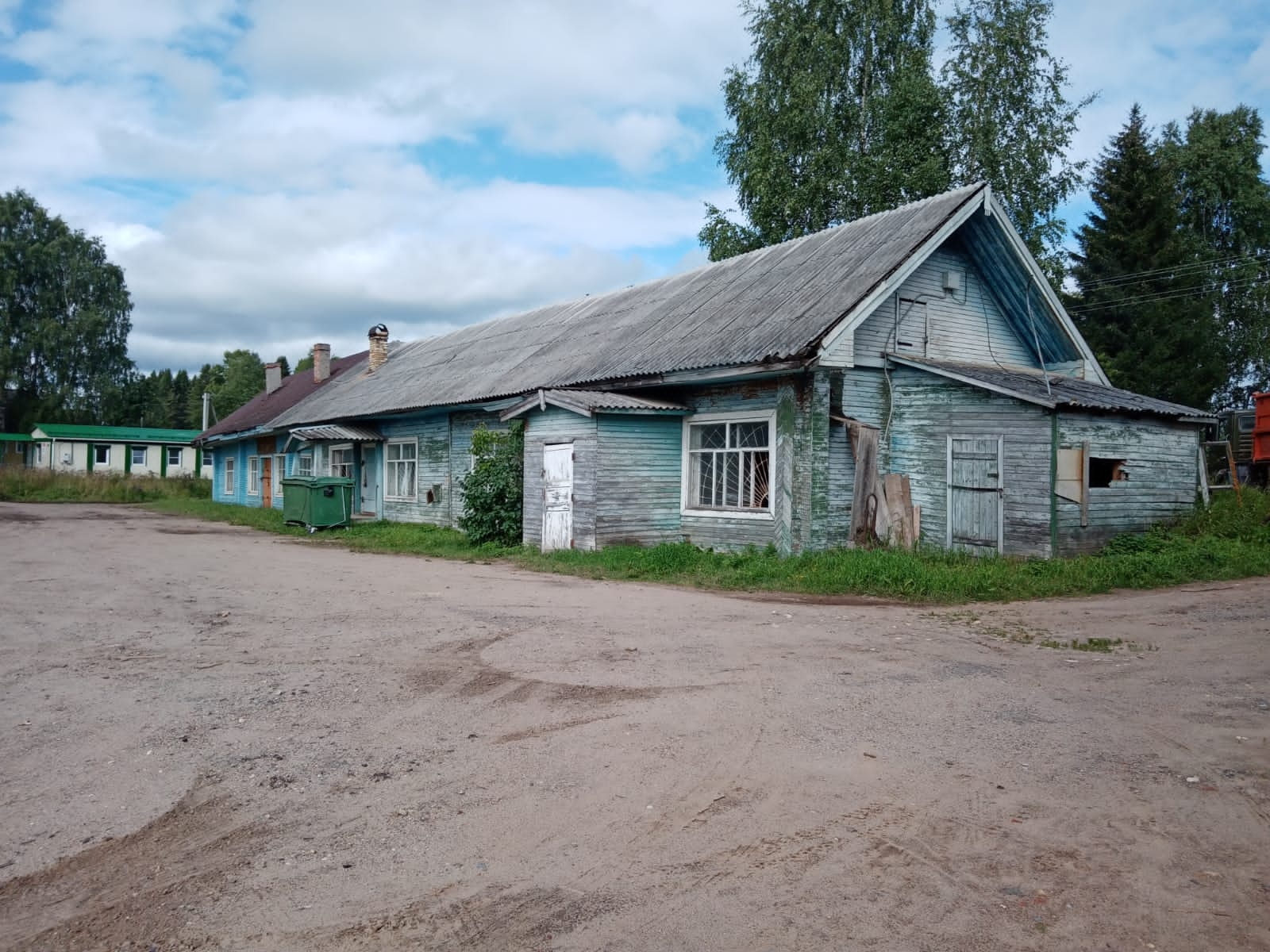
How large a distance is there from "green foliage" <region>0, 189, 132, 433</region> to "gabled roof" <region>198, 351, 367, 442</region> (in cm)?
2242

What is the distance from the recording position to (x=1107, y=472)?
1343 cm

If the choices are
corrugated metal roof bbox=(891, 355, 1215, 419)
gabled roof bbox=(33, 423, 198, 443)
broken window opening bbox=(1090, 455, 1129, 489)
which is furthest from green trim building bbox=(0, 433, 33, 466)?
broken window opening bbox=(1090, 455, 1129, 489)

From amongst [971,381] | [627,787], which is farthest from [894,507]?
→ [627,787]

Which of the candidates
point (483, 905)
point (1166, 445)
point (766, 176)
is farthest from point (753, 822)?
point (766, 176)

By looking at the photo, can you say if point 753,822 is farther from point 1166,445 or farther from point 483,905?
point 1166,445

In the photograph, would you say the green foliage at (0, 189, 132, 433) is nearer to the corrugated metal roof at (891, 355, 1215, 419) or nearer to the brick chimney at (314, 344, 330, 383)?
the brick chimney at (314, 344, 330, 383)

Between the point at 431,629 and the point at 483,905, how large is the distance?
515cm

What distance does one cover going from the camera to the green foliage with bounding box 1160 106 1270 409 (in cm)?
3359

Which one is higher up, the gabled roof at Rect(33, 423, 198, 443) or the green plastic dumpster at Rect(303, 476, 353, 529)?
the gabled roof at Rect(33, 423, 198, 443)

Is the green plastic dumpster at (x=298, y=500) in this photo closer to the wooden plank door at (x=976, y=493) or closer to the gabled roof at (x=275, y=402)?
the gabled roof at (x=275, y=402)

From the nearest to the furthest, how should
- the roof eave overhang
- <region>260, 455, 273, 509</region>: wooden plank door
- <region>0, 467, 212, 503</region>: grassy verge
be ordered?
the roof eave overhang
<region>260, 455, 273, 509</region>: wooden plank door
<region>0, 467, 212, 503</region>: grassy verge

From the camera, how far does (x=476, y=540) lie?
16.9m

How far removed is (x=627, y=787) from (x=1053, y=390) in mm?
10970

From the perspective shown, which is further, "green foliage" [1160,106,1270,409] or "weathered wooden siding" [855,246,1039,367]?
"green foliage" [1160,106,1270,409]
